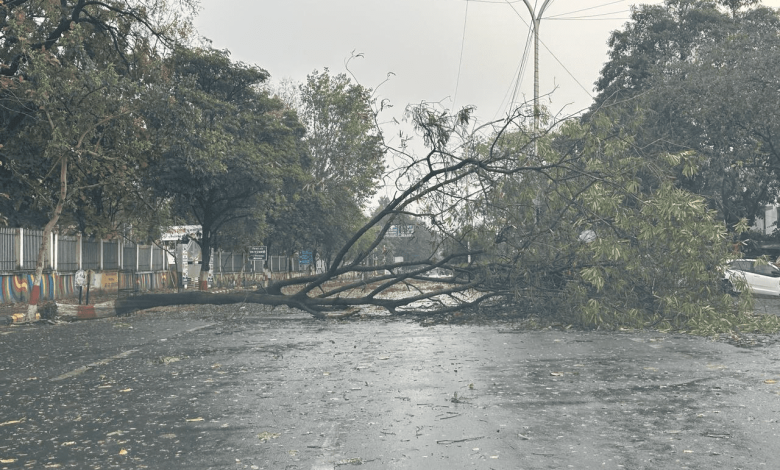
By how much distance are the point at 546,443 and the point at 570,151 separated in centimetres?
1152

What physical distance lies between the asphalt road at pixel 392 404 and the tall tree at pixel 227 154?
1835 centimetres

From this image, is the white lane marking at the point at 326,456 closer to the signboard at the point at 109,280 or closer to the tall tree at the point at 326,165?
the signboard at the point at 109,280

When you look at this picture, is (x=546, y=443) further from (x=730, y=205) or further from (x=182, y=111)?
(x=730, y=205)

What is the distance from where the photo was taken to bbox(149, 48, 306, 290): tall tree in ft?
101

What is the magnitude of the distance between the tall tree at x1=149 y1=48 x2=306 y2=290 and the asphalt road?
18350mm

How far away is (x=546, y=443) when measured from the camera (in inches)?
217

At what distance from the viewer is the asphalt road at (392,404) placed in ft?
17.3

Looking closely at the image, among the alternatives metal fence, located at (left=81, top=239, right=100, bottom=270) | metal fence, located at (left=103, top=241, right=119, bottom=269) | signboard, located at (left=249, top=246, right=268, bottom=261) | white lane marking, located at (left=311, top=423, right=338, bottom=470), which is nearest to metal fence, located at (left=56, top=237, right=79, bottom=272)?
metal fence, located at (left=81, top=239, right=100, bottom=270)

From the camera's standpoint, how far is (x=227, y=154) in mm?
31547

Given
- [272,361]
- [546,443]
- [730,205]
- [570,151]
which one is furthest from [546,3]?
[546,443]

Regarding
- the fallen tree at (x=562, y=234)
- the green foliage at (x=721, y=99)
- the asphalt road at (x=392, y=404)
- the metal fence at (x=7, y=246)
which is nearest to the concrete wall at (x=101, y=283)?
the metal fence at (x=7, y=246)

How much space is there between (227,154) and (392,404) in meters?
25.8

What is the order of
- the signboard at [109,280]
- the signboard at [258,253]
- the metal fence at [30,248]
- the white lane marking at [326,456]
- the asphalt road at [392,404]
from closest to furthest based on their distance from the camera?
the white lane marking at [326,456] < the asphalt road at [392,404] < the metal fence at [30,248] < the signboard at [109,280] < the signboard at [258,253]

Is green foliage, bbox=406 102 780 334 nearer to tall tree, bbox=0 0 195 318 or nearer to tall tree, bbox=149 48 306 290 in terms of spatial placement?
tall tree, bbox=0 0 195 318
